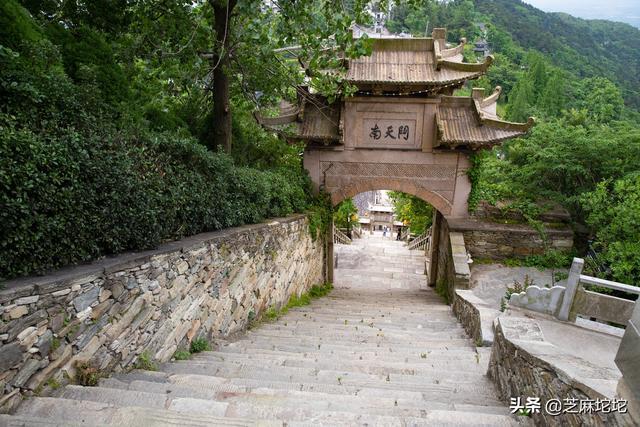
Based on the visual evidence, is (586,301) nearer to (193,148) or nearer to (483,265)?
(193,148)

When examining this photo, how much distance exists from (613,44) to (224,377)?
8338cm

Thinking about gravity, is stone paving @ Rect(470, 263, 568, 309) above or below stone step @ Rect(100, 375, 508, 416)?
below

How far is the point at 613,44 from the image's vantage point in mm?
65312

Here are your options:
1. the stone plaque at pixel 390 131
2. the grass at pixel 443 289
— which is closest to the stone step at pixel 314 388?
the grass at pixel 443 289

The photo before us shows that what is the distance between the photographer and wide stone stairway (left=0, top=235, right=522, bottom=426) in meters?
2.41

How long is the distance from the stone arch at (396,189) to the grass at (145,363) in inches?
323

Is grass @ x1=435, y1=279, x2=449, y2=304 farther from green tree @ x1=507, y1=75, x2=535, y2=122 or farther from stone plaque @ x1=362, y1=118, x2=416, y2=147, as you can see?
green tree @ x1=507, y1=75, x2=535, y2=122

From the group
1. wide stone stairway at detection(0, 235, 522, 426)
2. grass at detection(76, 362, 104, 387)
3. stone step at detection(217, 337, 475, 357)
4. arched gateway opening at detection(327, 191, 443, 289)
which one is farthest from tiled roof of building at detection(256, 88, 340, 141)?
grass at detection(76, 362, 104, 387)

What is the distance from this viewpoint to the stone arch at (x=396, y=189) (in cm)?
1109

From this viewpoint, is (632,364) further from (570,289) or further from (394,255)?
(394,255)

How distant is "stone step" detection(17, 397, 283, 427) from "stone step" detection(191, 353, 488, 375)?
1.66 m

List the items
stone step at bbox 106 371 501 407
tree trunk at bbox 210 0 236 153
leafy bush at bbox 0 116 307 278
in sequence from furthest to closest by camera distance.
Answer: tree trunk at bbox 210 0 236 153 → stone step at bbox 106 371 501 407 → leafy bush at bbox 0 116 307 278

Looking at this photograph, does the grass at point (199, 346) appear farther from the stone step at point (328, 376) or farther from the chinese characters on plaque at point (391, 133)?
the chinese characters on plaque at point (391, 133)

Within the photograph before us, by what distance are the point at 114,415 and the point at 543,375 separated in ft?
8.89
